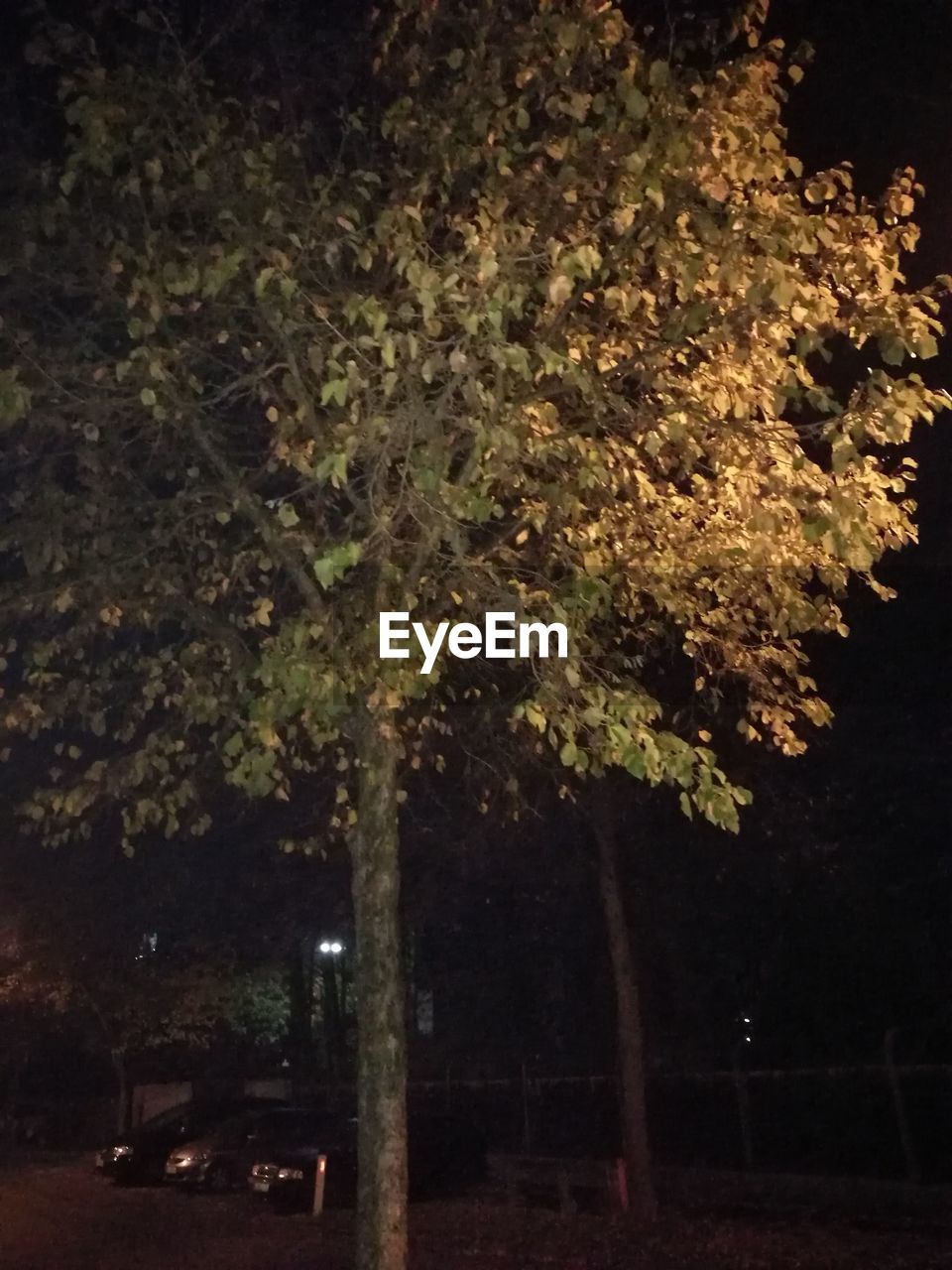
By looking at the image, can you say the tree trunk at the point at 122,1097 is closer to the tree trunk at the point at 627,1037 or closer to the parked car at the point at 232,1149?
the parked car at the point at 232,1149

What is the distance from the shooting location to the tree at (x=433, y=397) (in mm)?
7355

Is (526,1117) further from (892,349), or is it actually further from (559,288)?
(559,288)

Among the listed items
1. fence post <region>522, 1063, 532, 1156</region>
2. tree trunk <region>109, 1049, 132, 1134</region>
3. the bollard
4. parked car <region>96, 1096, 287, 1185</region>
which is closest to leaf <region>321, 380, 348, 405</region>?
the bollard

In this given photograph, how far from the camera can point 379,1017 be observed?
825 centimetres

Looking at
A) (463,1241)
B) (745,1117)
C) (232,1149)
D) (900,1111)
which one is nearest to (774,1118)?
(745,1117)

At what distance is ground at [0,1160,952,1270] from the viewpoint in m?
12.9

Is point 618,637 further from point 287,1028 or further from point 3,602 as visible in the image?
point 287,1028

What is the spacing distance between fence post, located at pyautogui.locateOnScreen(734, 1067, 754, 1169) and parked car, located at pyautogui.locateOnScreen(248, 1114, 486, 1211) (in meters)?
3.49

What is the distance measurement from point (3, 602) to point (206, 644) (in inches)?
49.0

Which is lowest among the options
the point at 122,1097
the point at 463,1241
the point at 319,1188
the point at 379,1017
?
the point at 463,1241

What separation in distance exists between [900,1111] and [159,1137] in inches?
430

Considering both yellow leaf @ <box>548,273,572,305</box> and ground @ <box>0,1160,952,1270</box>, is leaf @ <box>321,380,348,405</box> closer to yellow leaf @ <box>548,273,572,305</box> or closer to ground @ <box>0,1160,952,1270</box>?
yellow leaf @ <box>548,273,572,305</box>

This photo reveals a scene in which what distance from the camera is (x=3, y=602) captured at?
895 cm

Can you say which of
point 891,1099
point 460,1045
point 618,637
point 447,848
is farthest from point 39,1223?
point 460,1045
